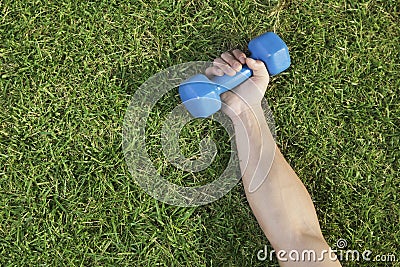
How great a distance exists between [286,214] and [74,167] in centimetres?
103

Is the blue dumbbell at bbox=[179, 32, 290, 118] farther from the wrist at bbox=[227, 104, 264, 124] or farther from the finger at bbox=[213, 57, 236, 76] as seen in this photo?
the wrist at bbox=[227, 104, 264, 124]

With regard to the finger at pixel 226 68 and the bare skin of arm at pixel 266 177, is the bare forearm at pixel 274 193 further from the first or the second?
the finger at pixel 226 68

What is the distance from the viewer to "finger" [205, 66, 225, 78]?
8.74 ft

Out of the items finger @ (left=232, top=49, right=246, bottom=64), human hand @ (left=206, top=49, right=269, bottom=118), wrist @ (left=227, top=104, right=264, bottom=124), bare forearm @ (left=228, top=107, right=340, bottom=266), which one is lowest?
bare forearm @ (left=228, top=107, right=340, bottom=266)

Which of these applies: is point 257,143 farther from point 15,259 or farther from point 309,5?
point 15,259

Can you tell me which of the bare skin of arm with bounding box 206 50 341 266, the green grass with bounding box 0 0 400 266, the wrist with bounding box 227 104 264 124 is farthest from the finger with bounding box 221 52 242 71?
the wrist with bounding box 227 104 264 124

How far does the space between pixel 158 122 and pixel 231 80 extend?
0.42m

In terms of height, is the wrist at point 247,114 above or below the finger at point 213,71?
below

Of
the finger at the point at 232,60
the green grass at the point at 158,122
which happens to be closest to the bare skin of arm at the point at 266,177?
the finger at the point at 232,60

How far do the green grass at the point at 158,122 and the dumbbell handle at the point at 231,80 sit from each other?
21 centimetres

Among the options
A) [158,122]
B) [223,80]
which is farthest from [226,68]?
[158,122]

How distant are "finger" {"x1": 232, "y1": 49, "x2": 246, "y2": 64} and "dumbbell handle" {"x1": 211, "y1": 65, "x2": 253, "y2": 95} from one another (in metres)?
0.03

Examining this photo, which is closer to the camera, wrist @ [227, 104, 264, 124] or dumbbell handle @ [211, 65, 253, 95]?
dumbbell handle @ [211, 65, 253, 95]

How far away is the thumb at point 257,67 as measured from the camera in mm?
2678
